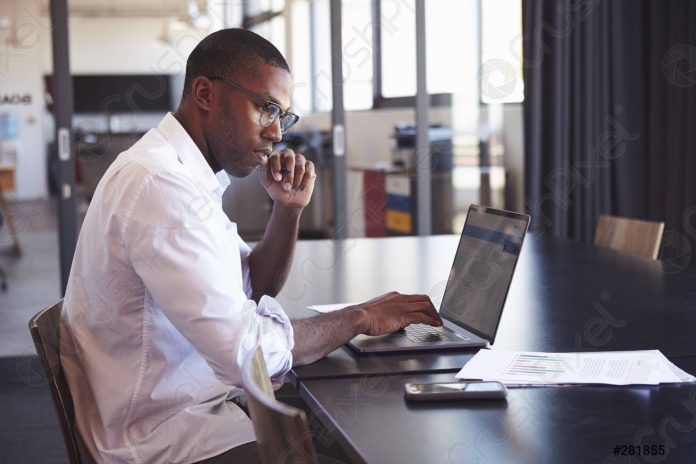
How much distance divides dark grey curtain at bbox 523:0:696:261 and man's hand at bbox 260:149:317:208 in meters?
2.99

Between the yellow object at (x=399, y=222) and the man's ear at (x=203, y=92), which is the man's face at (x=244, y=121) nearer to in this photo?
the man's ear at (x=203, y=92)

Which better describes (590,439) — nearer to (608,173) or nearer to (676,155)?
(676,155)

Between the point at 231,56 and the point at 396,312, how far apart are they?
1.97 ft

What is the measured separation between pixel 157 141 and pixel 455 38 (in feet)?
13.5

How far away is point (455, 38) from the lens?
5.61 m

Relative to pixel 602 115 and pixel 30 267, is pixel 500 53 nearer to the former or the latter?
pixel 602 115

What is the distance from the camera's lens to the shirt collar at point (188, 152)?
1762mm

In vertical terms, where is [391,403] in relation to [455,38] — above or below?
below

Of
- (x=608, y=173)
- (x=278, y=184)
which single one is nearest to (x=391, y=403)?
(x=278, y=184)

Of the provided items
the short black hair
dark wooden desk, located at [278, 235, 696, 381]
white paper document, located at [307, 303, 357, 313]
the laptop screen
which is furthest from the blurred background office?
the laptop screen

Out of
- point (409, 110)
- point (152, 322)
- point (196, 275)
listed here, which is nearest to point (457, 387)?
point (196, 275)

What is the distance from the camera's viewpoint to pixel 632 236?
3.21m

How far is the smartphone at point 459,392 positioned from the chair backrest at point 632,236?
1.77m

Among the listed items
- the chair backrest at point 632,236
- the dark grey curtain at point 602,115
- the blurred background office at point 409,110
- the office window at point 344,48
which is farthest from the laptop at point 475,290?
the office window at point 344,48
